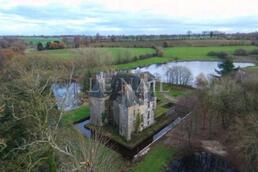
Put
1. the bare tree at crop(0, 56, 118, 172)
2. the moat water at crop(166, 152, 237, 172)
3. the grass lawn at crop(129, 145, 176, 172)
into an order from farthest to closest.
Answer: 1. the moat water at crop(166, 152, 237, 172)
2. the grass lawn at crop(129, 145, 176, 172)
3. the bare tree at crop(0, 56, 118, 172)

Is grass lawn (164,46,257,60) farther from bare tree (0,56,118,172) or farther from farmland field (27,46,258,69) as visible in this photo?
bare tree (0,56,118,172)

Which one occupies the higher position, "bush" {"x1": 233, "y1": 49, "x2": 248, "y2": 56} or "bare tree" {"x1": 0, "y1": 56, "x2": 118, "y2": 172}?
"bush" {"x1": 233, "y1": 49, "x2": 248, "y2": 56}

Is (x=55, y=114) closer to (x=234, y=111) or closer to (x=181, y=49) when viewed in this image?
(x=234, y=111)

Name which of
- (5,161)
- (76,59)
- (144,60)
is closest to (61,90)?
(76,59)

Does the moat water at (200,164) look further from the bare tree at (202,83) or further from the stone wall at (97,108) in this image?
the stone wall at (97,108)

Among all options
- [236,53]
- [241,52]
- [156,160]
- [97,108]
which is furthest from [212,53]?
[156,160]

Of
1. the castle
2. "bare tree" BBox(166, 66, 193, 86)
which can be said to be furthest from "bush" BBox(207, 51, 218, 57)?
the castle

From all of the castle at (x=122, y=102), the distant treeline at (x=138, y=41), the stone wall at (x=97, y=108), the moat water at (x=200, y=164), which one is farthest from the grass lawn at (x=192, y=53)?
the moat water at (x=200, y=164)
